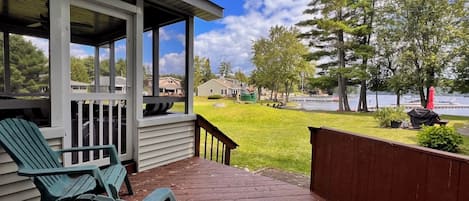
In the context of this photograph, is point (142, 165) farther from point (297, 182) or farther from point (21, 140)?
point (297, 182)

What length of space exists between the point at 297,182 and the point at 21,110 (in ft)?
11.4

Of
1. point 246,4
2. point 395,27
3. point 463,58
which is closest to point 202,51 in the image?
point 246,4

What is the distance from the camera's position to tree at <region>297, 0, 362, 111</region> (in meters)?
18.1

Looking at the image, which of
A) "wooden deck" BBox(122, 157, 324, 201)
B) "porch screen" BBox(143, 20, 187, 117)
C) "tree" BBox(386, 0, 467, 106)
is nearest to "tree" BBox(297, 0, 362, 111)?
"tree" BBox(386, 0, 467, 106)

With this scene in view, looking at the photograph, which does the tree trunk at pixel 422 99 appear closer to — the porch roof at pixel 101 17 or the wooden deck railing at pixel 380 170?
the porch roof at pixel 101 17

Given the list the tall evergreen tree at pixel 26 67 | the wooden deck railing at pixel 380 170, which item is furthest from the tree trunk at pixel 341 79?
the tall evergreen tree at pixel 26 67

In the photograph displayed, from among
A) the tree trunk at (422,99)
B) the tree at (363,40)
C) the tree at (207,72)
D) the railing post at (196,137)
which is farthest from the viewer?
the tree at (207,72)

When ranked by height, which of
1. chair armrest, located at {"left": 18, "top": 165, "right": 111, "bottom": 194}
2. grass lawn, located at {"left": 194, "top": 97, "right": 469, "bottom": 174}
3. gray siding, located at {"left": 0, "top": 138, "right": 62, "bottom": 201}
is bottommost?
grass lawn, located at {"left": 194, "top": 97, "right": 469, "bottom": 174}

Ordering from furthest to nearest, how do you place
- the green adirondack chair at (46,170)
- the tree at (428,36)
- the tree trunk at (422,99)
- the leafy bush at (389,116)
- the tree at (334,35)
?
the tree at (334,35) → the tree trunk at (422,99) → the tree at (428,36) → the leafy bush at (389,116) → the green adirondack chair at (46,170)

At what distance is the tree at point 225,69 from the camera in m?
50.7

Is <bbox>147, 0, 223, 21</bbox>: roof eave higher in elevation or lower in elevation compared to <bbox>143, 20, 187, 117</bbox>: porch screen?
higher

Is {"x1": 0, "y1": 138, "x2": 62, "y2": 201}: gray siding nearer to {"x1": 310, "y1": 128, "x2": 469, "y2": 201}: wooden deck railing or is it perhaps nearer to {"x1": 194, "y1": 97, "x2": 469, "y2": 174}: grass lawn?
{"x1": 310, "y1": 128, "x2": 469, "y2": 201}: wooden deck railing

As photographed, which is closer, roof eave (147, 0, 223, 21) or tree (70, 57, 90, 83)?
tree (70, 57, 90, 83)

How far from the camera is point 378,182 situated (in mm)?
2289
